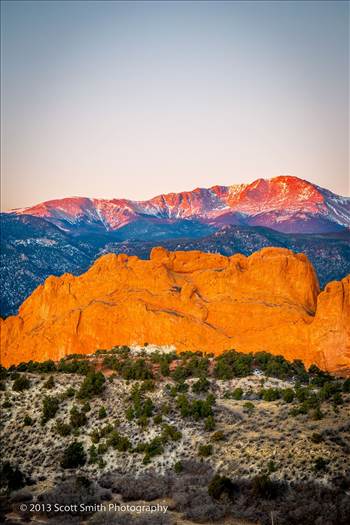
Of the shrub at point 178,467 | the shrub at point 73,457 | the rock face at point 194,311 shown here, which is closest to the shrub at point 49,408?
the shrub at point 73,457

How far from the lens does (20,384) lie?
4991cm

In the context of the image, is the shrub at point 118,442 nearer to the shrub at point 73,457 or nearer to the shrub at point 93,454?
the shrub at point 93,454

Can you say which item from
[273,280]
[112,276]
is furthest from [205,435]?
[112,276]

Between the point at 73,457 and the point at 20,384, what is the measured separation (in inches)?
455

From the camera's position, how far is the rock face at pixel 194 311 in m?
63.4

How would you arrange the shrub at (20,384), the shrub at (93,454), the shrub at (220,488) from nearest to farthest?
the shrub at (220,488) < the shrub at (93,454) < the shrub at (20,384)

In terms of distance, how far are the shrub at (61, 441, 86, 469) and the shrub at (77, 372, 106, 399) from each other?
21.2 feet

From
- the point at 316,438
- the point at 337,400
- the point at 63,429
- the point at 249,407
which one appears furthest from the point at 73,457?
the point at 337,400

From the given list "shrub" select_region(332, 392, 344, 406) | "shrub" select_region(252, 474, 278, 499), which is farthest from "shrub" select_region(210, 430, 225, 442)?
"shrub" select_region(332, 392, 344, 406)

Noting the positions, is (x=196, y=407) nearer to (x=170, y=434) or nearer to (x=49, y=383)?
(x=170, y=434)

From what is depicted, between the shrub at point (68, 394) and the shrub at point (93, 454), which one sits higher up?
the shrub at point (68, 394)

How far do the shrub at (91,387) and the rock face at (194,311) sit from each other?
17.8m

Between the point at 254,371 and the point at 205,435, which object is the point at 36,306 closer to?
the point at 254,371

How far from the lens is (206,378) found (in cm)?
5288
